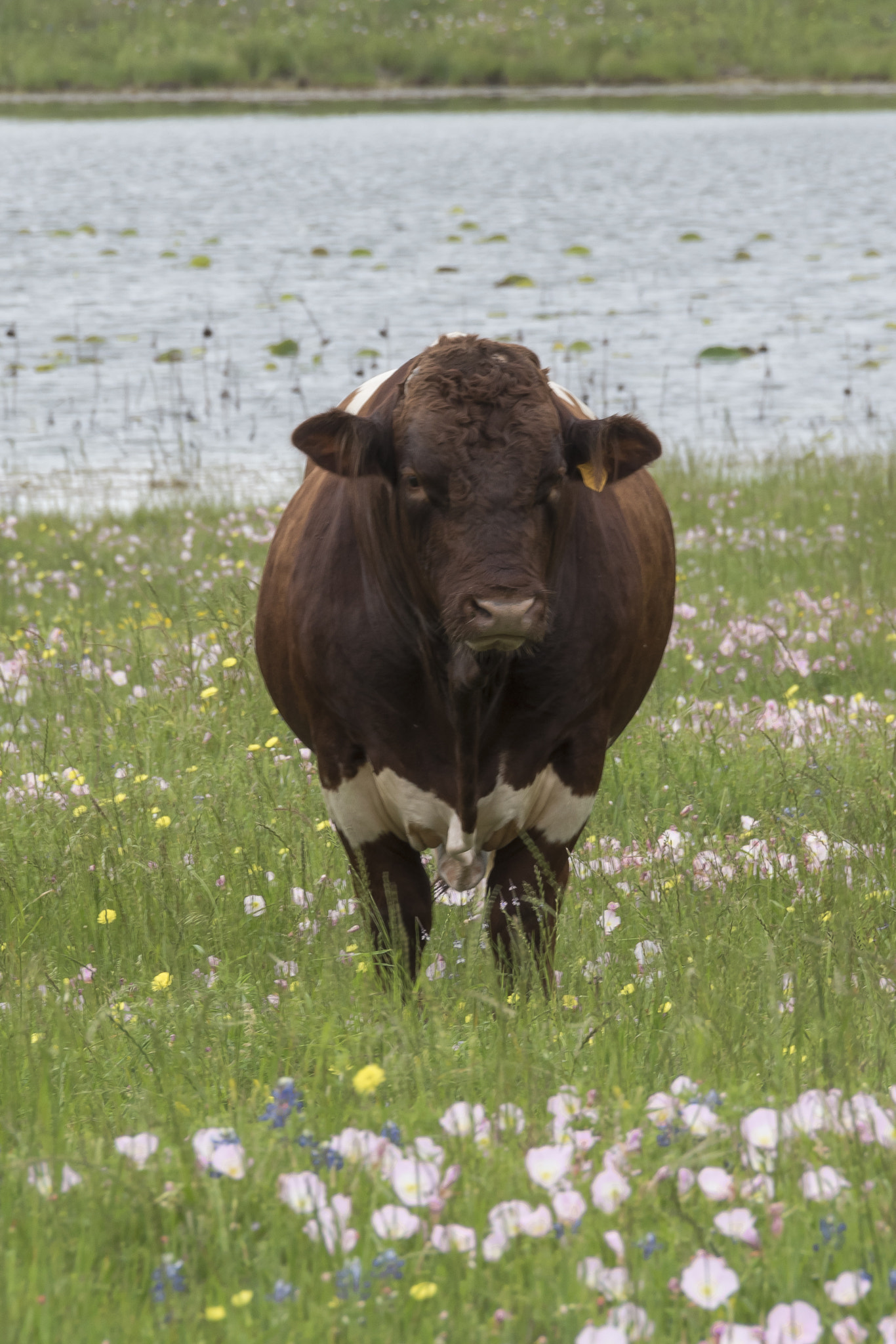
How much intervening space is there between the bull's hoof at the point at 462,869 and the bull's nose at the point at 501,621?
82 centimetres

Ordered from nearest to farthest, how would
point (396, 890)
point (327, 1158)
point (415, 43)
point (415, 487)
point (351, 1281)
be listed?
point (351, 1281)
point (327, 1158)
point (415, 487)
point (396, 890)
point (415, 43)

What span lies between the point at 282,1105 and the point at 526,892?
1.57 m

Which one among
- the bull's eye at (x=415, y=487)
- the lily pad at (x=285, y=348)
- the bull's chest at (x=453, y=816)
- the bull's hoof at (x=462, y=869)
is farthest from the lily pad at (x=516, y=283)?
the bull's eye at (x=415, y=487)

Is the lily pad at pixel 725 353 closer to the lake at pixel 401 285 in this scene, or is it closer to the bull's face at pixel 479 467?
the lake at pixel 401 285

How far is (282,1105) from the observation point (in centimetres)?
274

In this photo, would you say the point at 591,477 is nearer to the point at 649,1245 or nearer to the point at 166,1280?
the point at 649,1245

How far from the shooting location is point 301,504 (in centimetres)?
488

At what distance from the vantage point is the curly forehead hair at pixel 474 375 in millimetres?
3787

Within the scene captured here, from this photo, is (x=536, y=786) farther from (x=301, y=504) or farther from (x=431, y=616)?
(x=301, y=504)

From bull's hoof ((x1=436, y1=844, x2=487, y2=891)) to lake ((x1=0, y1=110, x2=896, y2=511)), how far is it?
A: 861 cm

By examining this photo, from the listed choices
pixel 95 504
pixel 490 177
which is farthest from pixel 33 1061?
pixel 490 177

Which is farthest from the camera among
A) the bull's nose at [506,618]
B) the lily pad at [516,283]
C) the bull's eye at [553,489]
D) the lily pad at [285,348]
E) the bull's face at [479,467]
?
the lily pad at [516,283]

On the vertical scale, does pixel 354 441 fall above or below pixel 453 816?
above

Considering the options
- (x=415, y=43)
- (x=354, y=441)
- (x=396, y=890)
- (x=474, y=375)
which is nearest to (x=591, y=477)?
(x=474, y=375)
